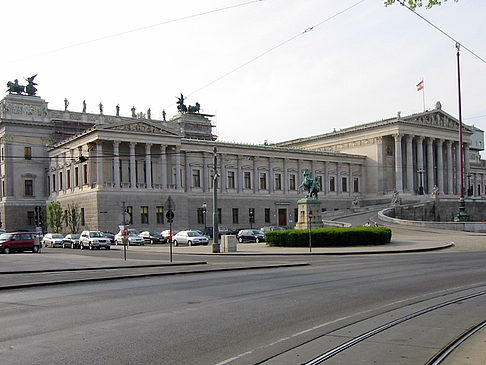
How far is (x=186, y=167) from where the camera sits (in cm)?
8538

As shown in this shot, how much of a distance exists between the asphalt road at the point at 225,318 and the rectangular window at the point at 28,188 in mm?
75398

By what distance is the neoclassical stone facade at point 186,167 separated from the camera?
76312 mm

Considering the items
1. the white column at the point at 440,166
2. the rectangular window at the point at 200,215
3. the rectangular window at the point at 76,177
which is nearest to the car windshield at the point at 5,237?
the rectangular window at the point at 76,177

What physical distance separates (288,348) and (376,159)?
97.8 meters

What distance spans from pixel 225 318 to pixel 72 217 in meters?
70.2

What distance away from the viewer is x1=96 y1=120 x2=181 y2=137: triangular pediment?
7450cm

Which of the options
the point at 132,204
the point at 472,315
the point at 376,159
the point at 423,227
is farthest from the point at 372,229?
the point at 376,159

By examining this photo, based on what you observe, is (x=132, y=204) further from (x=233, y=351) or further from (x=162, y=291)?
(x=233, y=351)

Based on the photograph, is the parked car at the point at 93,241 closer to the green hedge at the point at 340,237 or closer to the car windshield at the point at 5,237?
the car windshield at the point at 5,237

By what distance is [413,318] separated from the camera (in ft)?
36.9

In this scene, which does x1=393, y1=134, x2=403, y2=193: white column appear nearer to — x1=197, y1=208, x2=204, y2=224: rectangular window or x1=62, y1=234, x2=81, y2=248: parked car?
x1=197, y1=208, x2=204, y2=224: rectangular window

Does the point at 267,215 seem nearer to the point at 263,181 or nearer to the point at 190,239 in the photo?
the point at 263,181

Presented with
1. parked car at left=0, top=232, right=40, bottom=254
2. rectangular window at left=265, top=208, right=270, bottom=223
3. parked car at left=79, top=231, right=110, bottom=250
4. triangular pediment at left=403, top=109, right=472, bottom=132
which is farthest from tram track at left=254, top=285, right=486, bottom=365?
triangular pediment at left=403, top=109, right=472, bottom=132

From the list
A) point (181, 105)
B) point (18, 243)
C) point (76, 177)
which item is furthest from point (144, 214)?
point (181, 105)
